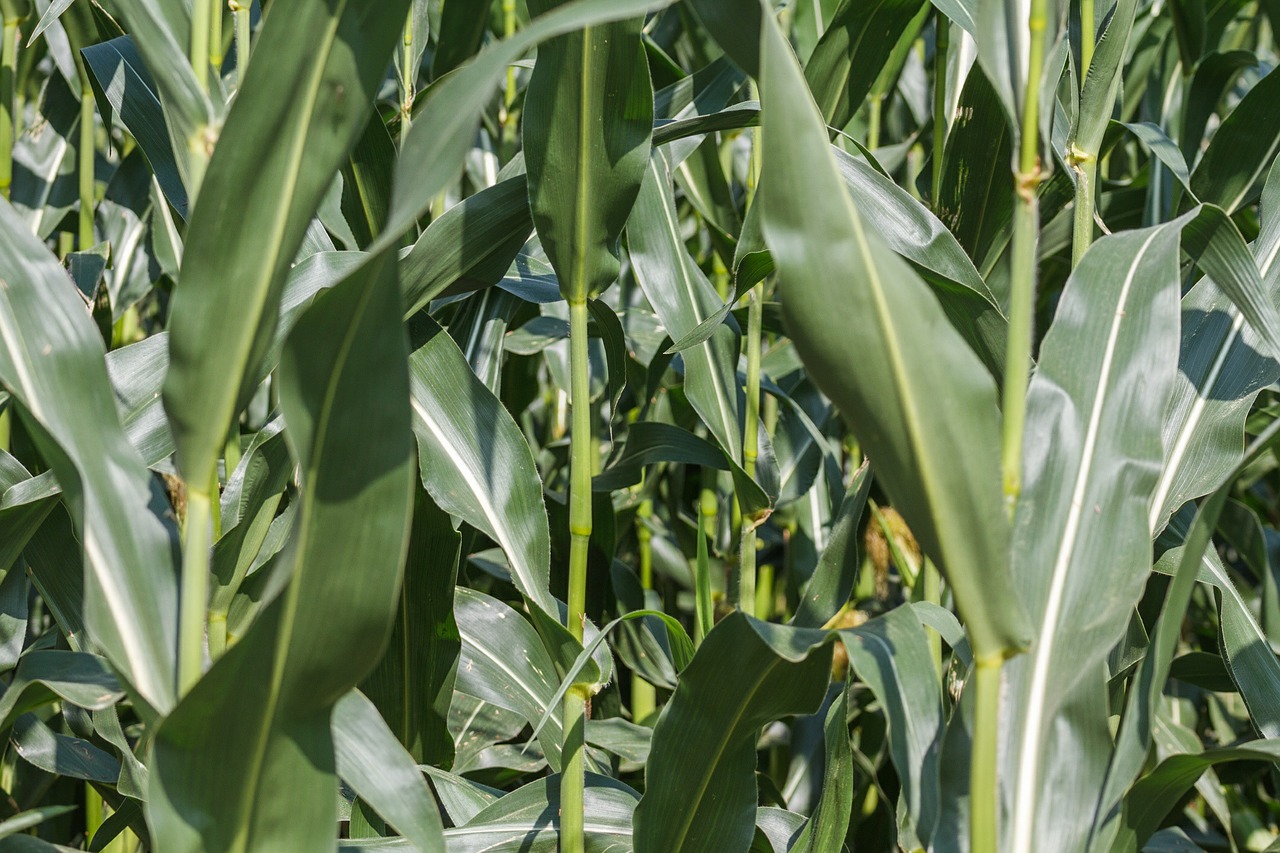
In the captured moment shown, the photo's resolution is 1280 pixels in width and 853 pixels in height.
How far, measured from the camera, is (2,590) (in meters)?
1.01

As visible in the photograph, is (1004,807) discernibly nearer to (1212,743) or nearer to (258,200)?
(258,200)

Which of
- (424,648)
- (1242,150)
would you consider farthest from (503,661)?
(1242,150)

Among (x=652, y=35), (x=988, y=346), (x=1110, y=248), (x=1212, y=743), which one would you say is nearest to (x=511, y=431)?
(x=988, y=346)

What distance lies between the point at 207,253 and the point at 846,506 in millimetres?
710

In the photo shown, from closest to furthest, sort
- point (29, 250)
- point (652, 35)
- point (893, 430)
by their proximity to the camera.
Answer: point (893, 430)
point (29, 250)
point (652, 35)

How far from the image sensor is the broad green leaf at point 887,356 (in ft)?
1.91

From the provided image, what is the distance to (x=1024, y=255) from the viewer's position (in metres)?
0.66

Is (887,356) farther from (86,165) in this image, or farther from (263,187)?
(86,165)

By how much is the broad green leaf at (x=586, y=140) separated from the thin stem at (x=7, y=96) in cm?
96

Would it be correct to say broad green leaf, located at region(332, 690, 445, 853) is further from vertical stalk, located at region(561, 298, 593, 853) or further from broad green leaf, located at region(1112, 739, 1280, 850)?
broad green leaf, located at region(1112, 739, 1280, 850)

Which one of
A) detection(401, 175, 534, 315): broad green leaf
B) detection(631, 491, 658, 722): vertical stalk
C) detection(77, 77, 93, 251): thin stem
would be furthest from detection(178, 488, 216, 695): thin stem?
detection(631, 491, 658, 722): vertical stalk

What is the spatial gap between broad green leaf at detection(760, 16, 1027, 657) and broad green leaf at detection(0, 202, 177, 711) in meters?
0.43

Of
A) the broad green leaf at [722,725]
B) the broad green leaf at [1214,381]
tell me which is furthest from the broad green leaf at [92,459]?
the broad green leaf at [1214,381]

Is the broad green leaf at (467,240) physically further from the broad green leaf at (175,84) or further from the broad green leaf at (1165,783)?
the broad green leaf at (1165,783)
